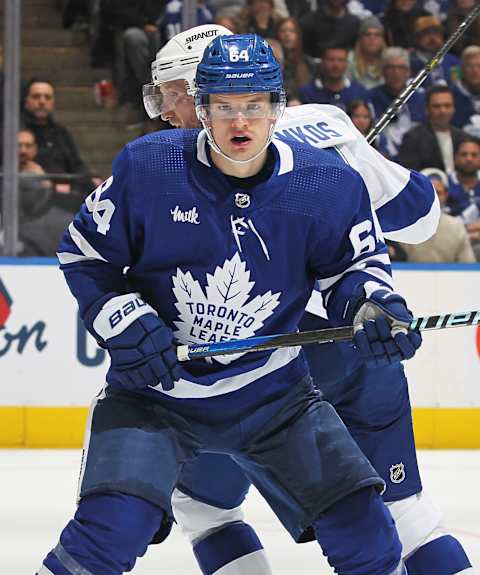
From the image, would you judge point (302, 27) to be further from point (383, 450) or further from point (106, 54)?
point (383, 450)

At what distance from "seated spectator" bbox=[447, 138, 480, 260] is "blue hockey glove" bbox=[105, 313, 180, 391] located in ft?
11.3

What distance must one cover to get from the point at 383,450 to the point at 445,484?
204cm

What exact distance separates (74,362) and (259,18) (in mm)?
1673

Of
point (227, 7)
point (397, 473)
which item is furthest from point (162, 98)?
point (227, 7)

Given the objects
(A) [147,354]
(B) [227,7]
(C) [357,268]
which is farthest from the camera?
(B) [227,7]

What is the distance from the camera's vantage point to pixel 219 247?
2.20 metres

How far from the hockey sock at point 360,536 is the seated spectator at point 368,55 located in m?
3.85

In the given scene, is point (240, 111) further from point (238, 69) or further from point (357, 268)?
point (357, 268)

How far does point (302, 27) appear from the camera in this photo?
5.79m

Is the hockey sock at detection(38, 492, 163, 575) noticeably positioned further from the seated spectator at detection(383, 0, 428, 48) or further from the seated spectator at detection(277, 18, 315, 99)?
the seated spectator at detection(383, 0, 428, 48)

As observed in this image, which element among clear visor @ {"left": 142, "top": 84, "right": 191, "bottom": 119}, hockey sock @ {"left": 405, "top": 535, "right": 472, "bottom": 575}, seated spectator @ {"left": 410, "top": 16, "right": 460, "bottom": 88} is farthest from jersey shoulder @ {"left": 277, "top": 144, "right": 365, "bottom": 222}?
seated spectator @ {"left": 410, "top": 16, "right": 460, "bottom": 88}

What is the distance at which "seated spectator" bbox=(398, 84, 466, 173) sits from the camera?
5.65 metres

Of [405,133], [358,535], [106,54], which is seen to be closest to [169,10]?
[106,54]

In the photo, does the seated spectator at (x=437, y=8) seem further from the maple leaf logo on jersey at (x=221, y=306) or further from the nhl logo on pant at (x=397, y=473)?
the maple leaf logo on jersey at (x=221, y=306)
